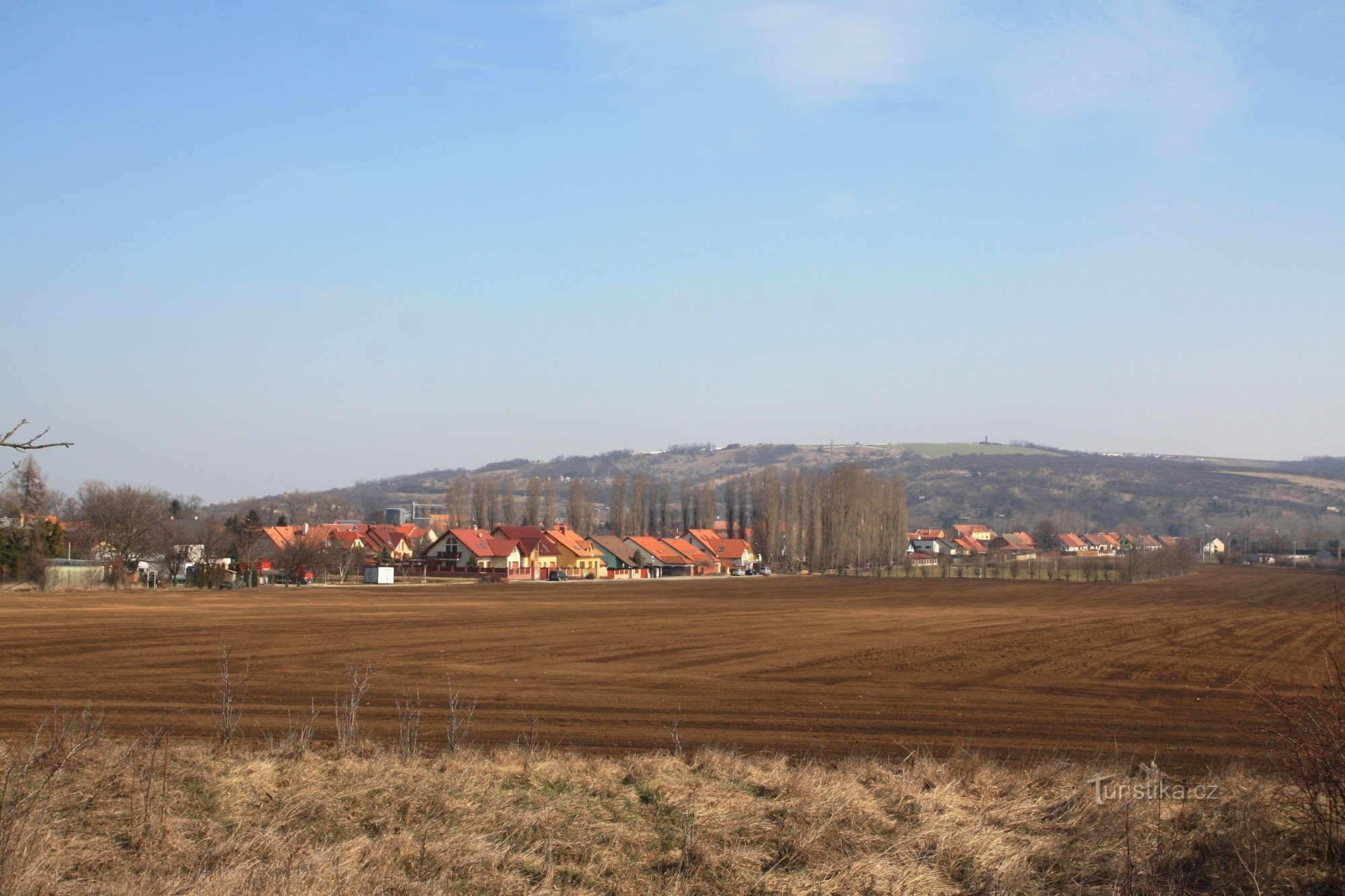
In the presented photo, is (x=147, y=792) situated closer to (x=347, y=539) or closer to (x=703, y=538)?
(x=347, y=539)

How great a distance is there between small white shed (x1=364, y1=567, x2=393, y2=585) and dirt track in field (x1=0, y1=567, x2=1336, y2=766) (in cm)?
2696

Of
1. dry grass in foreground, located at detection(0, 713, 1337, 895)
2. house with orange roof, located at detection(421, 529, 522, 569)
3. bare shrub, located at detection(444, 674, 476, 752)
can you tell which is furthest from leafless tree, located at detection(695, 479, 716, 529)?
dry grass in foreground, located at detection(0, 713, 1337, 895)

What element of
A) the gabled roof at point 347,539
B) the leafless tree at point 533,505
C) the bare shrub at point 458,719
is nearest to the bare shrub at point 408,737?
the bare shrub at point 458,719

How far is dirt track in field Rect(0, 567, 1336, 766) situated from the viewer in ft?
52.4

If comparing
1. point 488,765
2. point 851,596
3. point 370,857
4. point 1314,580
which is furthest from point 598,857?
point 1314,580

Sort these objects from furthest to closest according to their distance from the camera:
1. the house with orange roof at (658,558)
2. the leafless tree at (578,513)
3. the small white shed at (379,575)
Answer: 1. the leafless tree at (578,513)
2. the house with orange roof at (658,558)
3. the small white shed at (379,575)

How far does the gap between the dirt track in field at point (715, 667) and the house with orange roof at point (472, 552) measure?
43.9m

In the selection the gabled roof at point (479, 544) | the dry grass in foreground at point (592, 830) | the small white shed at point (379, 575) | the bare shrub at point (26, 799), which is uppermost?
the bare shrub at point (26, 799)

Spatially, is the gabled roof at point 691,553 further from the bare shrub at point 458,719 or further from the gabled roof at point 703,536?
the bare shrub at point 458,719

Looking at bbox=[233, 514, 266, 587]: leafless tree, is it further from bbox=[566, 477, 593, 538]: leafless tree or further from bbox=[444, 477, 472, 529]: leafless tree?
bbox=[566, 477, 593, 538]: leafless tree

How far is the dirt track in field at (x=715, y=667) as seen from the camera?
52.4 ft

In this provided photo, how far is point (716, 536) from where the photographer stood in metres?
136

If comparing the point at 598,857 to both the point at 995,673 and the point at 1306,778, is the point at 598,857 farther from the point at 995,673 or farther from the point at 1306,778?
the point at 995,673

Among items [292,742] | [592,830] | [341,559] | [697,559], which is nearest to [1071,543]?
[697,559]
